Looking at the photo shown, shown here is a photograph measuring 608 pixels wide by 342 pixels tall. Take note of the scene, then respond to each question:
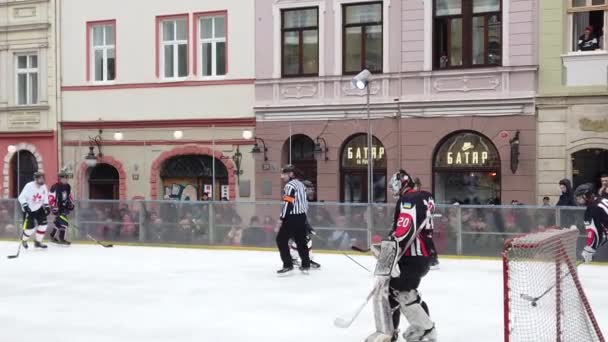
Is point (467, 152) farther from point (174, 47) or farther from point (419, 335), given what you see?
point (419, 335)

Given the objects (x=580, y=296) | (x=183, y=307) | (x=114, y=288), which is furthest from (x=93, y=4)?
(x=580, y=296)

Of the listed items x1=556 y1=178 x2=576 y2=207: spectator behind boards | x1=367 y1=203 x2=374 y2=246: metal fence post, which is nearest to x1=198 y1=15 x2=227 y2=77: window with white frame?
x1=367 y1=203 x2=374 y2=246: metal fence post

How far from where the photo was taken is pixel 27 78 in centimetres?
2675

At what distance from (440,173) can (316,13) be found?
533 cm

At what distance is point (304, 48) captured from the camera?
23266 mm

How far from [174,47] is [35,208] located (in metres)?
7.74

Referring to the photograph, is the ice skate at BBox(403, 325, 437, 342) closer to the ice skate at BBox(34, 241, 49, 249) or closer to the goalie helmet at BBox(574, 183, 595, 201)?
the goalie helmet at BBox(574, 183, 595, 201)

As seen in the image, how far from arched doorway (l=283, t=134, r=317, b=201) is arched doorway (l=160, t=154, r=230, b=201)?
1.99 m

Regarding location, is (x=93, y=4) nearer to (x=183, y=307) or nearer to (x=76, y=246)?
(x=76, y=246)

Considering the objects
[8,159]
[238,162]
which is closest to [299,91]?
[238,162]

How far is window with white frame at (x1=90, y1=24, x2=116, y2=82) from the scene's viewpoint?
84.4 ft

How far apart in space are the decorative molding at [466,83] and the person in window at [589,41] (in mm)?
2108

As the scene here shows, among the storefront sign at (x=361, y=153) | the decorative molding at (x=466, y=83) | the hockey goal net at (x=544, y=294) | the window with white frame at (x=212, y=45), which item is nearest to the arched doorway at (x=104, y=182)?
the window with white frame at (x=212, y=45)

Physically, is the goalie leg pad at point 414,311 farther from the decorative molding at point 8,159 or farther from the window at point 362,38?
the decorative molding at point 8,159
